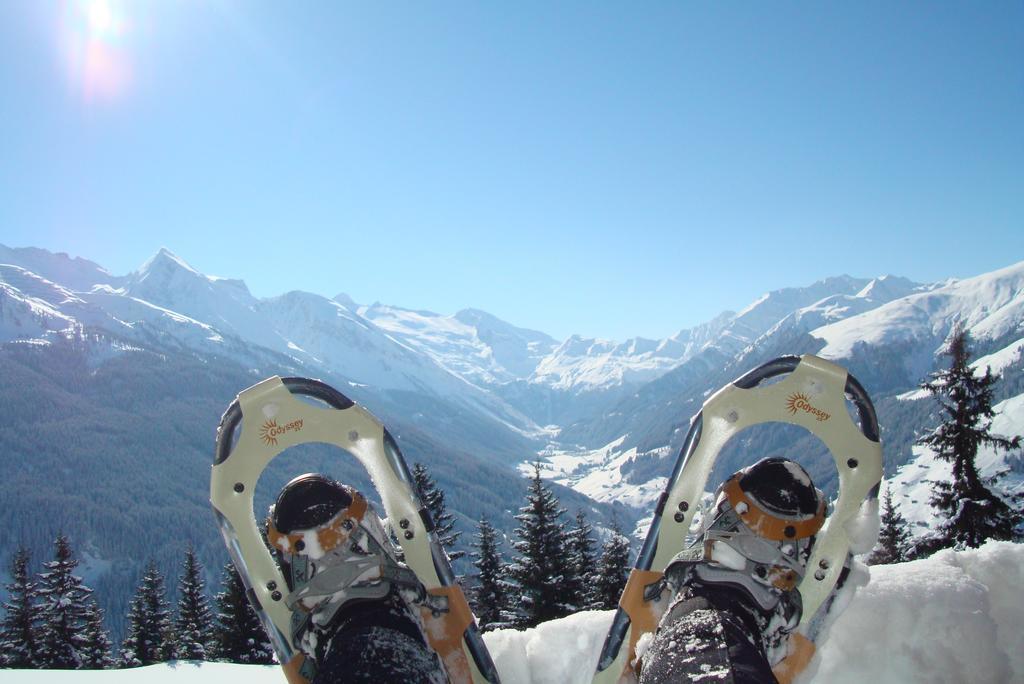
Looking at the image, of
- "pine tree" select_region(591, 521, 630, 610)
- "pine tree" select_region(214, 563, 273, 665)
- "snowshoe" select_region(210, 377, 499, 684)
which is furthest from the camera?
"pine tree" select_region(214, 563, 273, 665)

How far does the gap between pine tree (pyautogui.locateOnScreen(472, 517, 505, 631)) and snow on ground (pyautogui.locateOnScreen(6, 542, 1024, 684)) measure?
17.7 metres

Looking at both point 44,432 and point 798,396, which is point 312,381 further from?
point 44,432

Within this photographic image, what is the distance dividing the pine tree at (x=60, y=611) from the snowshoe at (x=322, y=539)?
1114 inches

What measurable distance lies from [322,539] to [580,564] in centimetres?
1859

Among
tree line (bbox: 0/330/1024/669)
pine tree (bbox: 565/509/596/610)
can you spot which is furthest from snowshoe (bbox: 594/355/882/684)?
pine tree (bbox: 565/509/596/610)

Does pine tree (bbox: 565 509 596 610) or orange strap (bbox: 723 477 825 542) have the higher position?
orange strap (bbox: 723 477 825 542)

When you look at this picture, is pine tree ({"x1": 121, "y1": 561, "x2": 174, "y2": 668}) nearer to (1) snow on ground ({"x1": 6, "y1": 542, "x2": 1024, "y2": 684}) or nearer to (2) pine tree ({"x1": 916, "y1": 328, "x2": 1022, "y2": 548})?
(2) pine tree ({"x1": 916, "y1": 328, "x2": 1022, "y2": 548})

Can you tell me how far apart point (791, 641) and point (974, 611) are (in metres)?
0.85

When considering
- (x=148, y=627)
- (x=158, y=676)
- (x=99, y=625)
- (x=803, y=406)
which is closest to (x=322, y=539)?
(x=158, y=676)

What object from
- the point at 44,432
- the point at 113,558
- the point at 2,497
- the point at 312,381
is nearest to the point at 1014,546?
the point at 312,381

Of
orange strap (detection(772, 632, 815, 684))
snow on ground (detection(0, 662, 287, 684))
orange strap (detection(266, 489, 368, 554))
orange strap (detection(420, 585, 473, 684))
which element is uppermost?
orange strap (detection(266, 489, 368, 554))

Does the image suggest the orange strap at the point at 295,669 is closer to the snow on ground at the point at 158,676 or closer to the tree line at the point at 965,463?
the snow on ground at the point at 158,676

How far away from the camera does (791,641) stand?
297 centimetres

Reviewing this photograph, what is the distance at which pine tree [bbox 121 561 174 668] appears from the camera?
2886 cm
